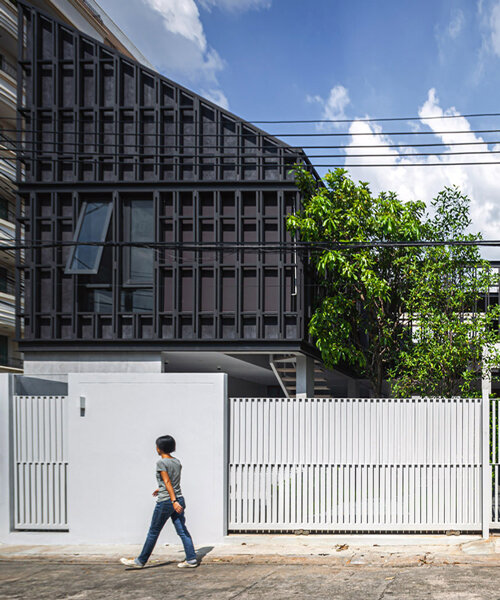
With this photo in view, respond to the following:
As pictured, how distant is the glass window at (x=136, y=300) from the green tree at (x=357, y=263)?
459 centimetres

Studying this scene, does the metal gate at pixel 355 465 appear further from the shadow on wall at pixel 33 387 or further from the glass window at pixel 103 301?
the glass window at pixel 103 301

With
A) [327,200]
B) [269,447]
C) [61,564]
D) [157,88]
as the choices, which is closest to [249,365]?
[327,200]

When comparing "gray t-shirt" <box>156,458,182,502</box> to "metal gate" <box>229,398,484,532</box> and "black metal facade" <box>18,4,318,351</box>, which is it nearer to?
"metal gate" <box>229,398,484,532</box>

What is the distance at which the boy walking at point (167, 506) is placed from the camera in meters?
9.16

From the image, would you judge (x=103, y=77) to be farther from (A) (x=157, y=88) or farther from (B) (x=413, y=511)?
(B) (x=413, y=511)

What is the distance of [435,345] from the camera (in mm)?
16281

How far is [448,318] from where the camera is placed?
16.7 metres

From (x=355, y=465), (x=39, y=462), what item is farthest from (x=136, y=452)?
(x=355, y=465)

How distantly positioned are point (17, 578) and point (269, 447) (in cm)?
425

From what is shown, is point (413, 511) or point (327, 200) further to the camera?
point (327, 200)

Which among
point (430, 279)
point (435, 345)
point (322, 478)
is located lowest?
point (322, 478)

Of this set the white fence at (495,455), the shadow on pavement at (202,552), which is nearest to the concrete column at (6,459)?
the shadow on pavement at (202,552)

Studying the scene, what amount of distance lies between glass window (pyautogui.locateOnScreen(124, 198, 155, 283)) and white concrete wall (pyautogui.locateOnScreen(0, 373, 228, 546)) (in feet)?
27.3

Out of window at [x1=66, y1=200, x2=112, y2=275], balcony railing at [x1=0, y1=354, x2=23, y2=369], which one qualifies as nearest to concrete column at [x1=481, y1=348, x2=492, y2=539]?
window at [x1=66, y1=200, x2=112, y2=275]
